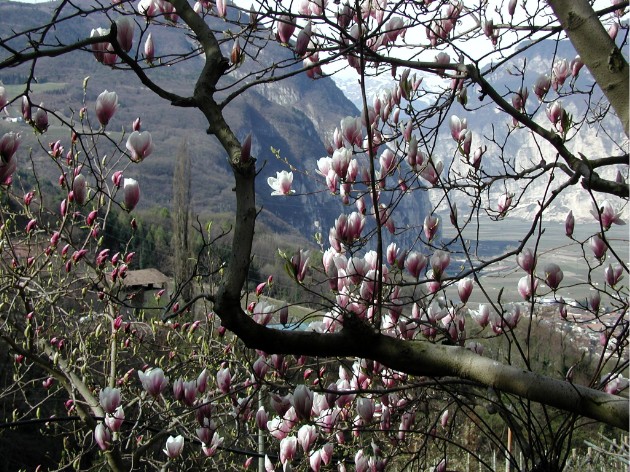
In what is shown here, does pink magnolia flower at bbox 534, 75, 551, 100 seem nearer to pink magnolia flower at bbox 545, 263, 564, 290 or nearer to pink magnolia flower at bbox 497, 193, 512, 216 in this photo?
pink magnolia flower at bbox 497, 193, 512, 216

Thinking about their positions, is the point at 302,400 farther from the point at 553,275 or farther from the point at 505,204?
the point at 505,204

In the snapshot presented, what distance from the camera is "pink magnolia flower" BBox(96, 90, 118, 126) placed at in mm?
1809

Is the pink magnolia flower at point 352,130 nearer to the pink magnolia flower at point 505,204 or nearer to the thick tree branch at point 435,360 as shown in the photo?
the pink magnolia flower at point 505,204

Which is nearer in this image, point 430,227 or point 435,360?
point 435,360

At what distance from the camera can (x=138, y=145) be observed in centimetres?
175

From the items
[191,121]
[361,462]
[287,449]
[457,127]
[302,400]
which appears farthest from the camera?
[191,121]

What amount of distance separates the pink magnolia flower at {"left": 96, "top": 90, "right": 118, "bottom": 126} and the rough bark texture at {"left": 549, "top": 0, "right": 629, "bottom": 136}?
1.27 metres

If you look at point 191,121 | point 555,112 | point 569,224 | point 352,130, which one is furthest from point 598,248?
point 191,121

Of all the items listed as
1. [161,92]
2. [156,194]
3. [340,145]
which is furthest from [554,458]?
[156,194]

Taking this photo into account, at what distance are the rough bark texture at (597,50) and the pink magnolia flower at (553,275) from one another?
861mm

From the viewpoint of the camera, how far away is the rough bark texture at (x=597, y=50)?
116 cm

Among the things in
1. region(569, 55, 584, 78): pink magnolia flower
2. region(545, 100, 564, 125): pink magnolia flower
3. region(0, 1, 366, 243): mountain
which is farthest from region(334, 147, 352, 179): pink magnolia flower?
region(0, 1, 366, 243): mountain

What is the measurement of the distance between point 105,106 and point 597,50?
4.50 feet

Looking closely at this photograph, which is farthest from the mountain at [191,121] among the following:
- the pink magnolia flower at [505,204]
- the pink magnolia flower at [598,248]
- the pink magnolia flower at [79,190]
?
the pink magnolia flower at [598,248]
